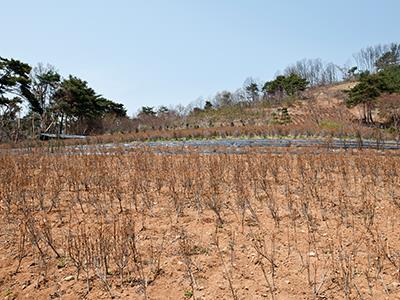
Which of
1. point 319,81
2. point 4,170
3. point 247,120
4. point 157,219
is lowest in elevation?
point 157,219

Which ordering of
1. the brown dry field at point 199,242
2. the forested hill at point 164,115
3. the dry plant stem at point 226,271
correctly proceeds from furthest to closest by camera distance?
the forested hill at point 164,115 < the brown dry field at point 199,242 < the dry plant stem at point 226,271

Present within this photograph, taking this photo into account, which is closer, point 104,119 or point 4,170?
point 4,170

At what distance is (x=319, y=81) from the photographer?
6469cm

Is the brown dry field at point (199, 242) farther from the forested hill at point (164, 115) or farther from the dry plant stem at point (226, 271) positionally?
the forested hill at point (164, 115)

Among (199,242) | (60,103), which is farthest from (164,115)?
(199,242)

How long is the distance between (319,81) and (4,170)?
70605mm

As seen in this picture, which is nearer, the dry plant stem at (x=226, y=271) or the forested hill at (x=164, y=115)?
the dry plant stem at (x=226, y=271)

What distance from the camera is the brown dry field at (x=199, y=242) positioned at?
8.70 feet

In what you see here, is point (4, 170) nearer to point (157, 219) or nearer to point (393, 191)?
point (157, 219)

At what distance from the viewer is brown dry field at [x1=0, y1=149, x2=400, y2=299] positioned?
8.70 ft

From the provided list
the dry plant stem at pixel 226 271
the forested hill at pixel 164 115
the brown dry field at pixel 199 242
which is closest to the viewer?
the dry plant stem at pixel 226 271

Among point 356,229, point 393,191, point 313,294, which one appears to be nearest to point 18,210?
point 313,294

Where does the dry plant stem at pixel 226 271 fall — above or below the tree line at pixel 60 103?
below

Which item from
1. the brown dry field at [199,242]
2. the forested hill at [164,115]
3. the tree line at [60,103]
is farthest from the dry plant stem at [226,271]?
the tree line at [60,103]
